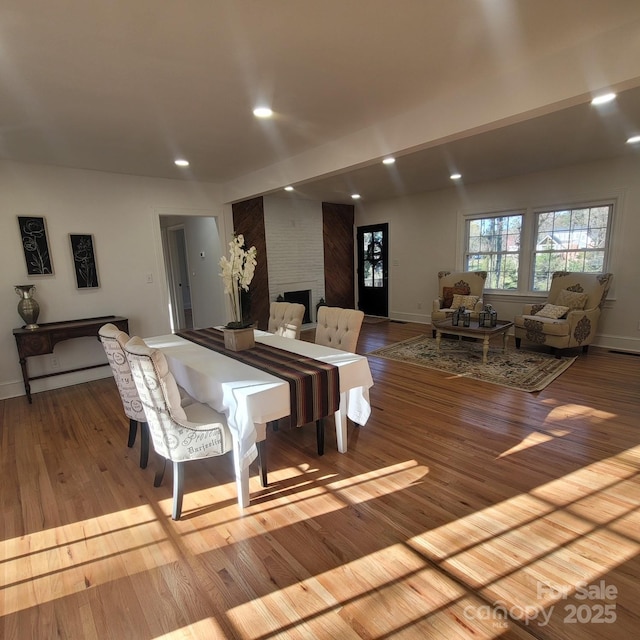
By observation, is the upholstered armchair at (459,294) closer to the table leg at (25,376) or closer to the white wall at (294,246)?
the white wall at (294,246)

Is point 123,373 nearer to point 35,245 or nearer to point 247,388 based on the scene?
point 247,388

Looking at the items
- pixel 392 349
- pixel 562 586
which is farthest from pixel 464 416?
pixel 392 349

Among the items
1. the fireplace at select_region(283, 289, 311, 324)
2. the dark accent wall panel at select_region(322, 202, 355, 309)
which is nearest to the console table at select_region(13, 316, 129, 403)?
the fireplace at select_region(283, 289, 311, 324)

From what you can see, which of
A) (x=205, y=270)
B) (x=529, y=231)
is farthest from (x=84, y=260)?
(x=529, y=231)

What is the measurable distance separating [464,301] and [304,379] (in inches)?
168

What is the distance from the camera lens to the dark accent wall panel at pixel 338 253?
7.49 meters

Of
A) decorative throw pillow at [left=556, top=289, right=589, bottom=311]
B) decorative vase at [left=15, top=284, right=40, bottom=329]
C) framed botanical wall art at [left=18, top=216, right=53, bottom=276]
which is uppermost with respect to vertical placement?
framed botanical wall art at [left=18, top=216, right=53, bottom=276]

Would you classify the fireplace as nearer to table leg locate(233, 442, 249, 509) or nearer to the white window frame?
the white window frame

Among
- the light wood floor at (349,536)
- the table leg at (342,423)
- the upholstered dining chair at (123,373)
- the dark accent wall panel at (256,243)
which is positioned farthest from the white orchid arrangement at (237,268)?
the dark accent wall panel at (256,243)

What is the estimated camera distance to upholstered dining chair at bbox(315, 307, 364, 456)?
294 centimetres

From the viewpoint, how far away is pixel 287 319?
3555mm

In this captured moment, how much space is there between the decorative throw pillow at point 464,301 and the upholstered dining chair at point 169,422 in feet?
15.0

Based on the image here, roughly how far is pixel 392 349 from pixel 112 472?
12.4ft

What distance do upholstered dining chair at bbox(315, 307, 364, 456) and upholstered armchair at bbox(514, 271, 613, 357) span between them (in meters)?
2.96
